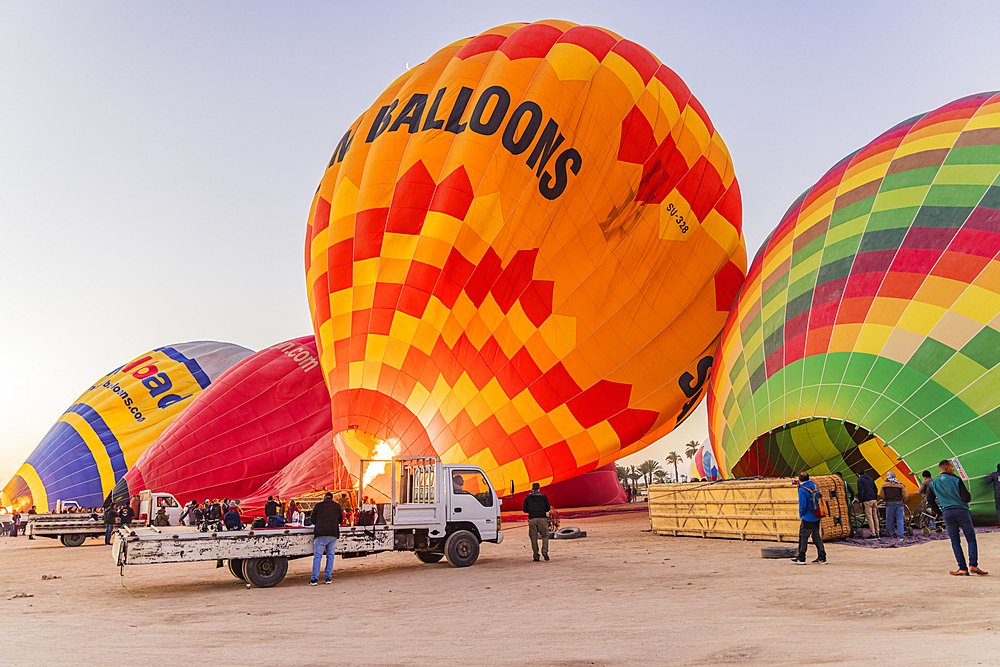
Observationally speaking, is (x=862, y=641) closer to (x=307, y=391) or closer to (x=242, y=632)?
(x=242, y=632)

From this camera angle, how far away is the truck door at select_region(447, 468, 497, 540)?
10.4 metres

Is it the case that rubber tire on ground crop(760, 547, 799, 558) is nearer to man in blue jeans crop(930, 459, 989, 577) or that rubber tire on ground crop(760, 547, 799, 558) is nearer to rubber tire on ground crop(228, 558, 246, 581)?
man in blue jeans crop(930, 459, 989, 577)

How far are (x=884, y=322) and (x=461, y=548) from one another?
23.2 feet

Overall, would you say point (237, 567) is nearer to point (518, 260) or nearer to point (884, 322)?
point (518, 260)

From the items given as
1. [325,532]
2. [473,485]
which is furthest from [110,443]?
[325,532]

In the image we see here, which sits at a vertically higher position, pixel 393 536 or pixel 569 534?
pixel 393 536

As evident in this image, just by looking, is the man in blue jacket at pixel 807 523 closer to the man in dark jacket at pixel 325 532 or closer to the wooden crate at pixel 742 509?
the wooden crate at pixel 742 509

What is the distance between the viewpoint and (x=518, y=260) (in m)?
13.7

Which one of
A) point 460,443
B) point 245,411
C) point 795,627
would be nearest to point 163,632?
point 795,627

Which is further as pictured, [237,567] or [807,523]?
[237,567]

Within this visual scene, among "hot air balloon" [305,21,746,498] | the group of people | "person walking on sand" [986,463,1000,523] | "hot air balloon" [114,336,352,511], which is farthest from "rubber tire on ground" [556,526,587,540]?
"hot air balloon" [114,336,352,511]

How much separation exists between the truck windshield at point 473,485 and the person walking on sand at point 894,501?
5.77m

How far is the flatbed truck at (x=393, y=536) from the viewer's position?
8.19m

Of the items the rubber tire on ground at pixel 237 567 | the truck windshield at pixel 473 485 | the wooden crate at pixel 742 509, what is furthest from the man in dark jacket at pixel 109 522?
the wooden crate at pixel 742 509
